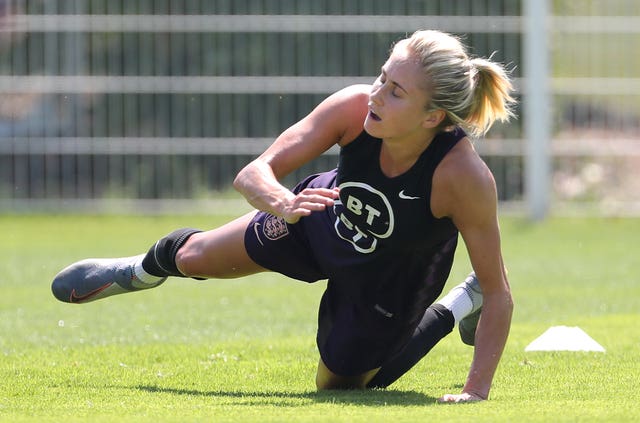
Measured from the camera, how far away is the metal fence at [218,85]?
15.3 metres

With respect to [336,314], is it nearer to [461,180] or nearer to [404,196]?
[404,196]

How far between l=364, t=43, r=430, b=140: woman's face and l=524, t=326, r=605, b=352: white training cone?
2.14 meters

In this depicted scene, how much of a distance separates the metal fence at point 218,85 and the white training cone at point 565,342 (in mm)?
8512

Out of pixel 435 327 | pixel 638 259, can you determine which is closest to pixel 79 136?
pixel 638 259

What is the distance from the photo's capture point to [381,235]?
16.9 feet

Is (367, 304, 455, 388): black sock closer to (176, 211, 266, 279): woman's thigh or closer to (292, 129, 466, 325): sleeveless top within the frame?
(292, 129, 466, 325): sleeveless top

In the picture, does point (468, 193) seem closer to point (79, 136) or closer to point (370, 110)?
point (370, 110)

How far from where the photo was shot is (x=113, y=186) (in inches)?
613

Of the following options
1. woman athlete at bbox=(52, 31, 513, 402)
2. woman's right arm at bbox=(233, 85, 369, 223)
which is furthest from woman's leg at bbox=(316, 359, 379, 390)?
woman's right arm at bbox=(233, 85, 369, 223)

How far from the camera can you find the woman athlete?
4.94 meters

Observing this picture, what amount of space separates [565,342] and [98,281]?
232 centimetres

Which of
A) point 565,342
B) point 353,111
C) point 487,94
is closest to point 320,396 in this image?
point 353,111

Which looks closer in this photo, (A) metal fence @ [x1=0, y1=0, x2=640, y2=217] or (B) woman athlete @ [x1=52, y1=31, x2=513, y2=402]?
(B) woman athlete @ [x1=52, y1=31, x2=513, y2=402]

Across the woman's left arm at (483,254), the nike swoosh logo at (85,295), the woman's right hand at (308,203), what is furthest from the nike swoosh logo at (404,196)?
the nike swoosh logo at (85,295)
